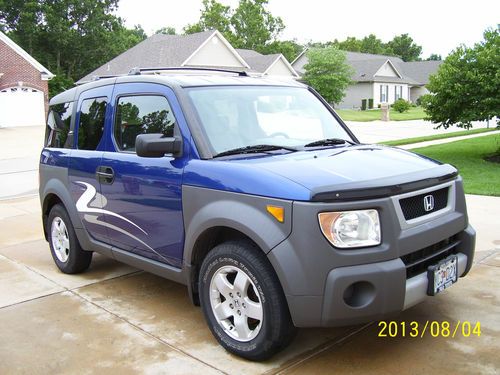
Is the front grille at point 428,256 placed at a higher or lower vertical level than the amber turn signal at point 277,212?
lower

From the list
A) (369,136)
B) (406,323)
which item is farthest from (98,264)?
(369,136)

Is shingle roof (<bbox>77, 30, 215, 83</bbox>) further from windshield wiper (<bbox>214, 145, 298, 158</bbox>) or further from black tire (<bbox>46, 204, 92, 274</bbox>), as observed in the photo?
windshield wiper (<bbox>214, 145, 298, 158</bbox>)

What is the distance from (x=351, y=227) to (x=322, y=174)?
0.38 meters

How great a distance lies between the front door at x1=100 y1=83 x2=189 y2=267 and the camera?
409 cm

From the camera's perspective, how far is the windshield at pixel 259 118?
4.14 meters

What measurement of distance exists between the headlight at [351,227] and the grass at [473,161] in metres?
6.58

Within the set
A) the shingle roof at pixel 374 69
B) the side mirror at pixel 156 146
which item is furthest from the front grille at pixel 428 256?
the shingle roof at pixel 374 69

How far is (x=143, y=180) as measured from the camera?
14.0ft

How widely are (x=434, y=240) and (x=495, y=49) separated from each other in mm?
9885

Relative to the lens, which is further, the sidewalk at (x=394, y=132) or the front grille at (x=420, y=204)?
the sidewalk at (x=394, y=132)

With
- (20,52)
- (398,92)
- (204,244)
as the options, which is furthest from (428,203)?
(398,92)

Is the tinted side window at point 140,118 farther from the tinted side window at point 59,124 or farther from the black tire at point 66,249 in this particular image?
the black tire at point 66,249

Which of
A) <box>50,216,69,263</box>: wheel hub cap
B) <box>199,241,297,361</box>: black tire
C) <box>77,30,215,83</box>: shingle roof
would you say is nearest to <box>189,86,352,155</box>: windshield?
<box>199,241,297,361</box>: black tire

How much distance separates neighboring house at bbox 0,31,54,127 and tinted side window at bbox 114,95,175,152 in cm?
3477
